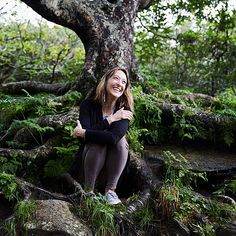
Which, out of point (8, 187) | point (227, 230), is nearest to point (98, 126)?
point (8, 187)

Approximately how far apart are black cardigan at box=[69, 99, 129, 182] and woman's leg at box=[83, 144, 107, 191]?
0.09 m

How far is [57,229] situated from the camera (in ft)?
10.5

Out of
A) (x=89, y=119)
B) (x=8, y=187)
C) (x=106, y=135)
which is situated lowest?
(x=8, y=187)

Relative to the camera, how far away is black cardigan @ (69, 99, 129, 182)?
402 cm

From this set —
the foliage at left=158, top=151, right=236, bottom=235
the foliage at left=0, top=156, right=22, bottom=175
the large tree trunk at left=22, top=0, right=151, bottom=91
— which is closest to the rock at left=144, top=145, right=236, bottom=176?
the foliage at left=158, top=151, right=236, bottom=235

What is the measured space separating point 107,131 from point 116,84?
71cm

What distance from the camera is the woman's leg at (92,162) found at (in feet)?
13.3

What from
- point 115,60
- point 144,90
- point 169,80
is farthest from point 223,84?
point 115,60

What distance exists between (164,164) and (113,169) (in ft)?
3.12

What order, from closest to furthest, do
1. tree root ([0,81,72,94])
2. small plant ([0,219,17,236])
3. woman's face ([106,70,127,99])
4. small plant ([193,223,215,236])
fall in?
small plant ([0,219,17,236]), small plant ([193,223,215,236]), woman's face ([106,70,127,99]), tree root ([0,81,72,94])

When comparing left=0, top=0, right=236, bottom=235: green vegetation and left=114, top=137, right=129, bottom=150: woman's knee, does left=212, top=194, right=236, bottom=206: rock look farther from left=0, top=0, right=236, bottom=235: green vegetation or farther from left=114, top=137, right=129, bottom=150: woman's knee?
left=114, top=137, right=129, bottom=150: woman's knee

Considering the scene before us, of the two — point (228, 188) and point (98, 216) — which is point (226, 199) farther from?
point (98, 216)

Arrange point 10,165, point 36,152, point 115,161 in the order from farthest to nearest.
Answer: point 36,152, point 10,165, point 115,161

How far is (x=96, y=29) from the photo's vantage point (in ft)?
21.6
